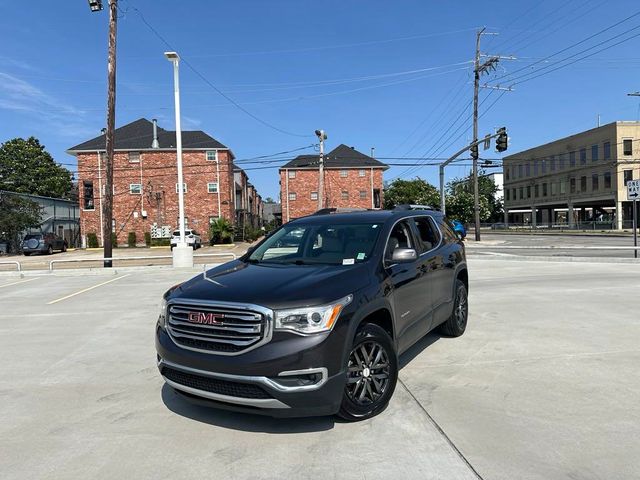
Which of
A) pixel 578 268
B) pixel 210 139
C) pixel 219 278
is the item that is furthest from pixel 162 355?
pixel 210 139

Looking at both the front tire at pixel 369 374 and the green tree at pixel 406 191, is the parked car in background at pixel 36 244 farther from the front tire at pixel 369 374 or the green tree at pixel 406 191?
the green tree at pixel 406 191

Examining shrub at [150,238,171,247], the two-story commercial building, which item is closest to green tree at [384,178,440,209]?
the two-story commercial building

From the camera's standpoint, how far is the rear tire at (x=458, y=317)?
6574 millimetres

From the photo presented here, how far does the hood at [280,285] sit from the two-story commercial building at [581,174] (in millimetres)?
50021

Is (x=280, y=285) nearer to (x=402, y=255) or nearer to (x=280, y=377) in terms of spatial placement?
(x=280, y=377)

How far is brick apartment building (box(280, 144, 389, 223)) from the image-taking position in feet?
189

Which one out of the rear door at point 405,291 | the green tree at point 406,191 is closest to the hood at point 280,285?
the rear door at point 405,291

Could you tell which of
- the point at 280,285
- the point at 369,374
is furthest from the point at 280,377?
the point at 369,374

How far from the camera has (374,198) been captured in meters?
58.9

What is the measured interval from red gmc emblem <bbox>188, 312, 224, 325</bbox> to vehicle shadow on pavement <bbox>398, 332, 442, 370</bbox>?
255cm

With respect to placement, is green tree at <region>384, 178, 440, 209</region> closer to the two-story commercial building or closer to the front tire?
the two-story commercial building

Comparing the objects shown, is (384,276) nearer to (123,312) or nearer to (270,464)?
(270,464)

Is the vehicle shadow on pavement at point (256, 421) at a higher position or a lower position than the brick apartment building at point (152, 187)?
lower

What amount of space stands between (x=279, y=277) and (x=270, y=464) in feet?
4.74
